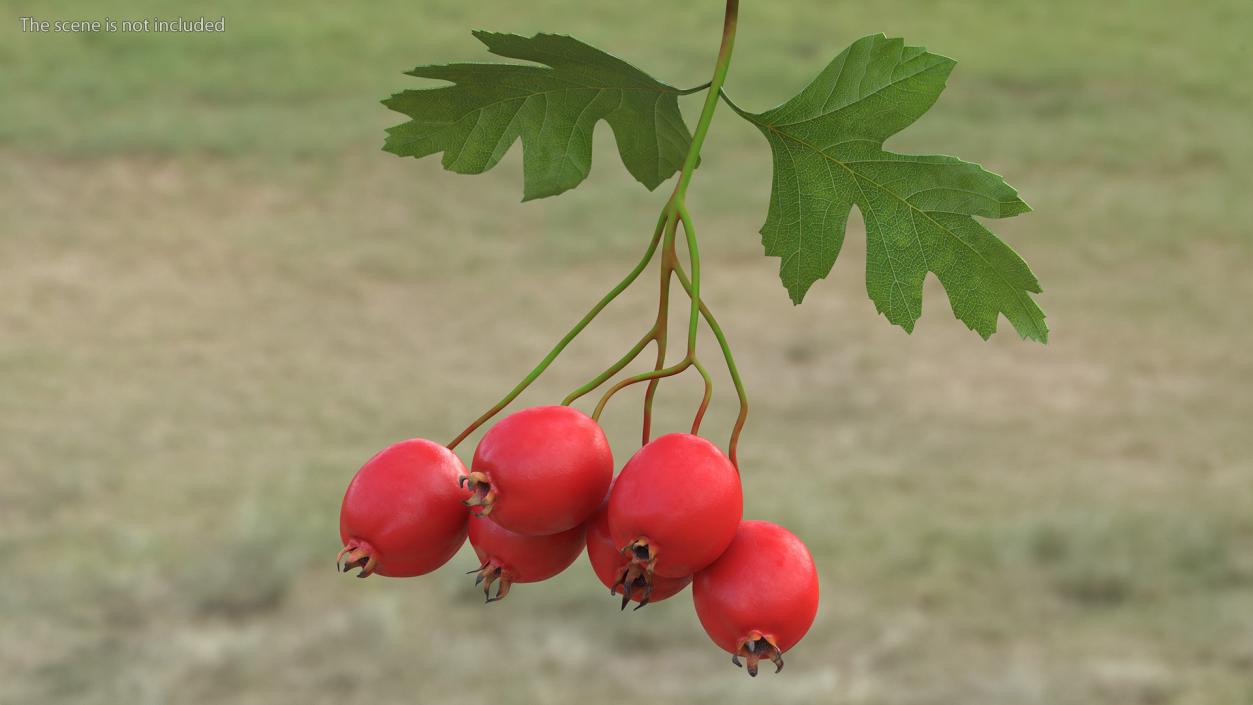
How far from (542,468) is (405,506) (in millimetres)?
69

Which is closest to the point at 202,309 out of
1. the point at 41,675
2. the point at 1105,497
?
the point at 41,675

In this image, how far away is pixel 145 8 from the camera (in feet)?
25.4

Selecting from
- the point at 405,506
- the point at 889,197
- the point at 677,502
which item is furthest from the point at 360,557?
the point at 889,197

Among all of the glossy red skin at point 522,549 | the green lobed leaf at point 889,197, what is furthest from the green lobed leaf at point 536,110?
the glossy red skin at point 522,549

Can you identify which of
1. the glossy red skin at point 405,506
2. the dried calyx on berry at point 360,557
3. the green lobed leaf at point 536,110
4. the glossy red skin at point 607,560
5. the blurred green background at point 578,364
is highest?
the blurred green background at point 578,364

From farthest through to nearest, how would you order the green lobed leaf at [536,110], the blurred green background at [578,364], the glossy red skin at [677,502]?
the blurred green background at [578,364] < the green lobed leaf at [536,110] < the glossy red skin at [677,502]

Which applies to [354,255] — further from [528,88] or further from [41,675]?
[528,88]

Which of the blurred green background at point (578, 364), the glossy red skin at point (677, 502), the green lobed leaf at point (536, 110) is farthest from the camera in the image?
the blurred green background at point (578, 364)

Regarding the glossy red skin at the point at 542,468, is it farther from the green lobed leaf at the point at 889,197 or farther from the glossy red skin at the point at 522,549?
the green lobed leaf at the point at 889,197

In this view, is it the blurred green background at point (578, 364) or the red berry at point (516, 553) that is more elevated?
the blurred green background at point (578, 364)

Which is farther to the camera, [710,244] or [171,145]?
[171,145]

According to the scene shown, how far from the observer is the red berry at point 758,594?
20.1 inches

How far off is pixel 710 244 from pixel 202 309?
242cm

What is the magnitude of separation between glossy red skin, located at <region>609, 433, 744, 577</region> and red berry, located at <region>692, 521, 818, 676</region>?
2cm
